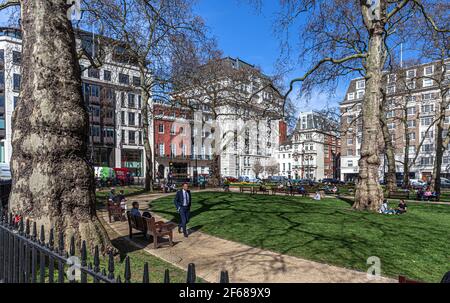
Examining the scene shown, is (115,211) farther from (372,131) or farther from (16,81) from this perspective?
(16,81)

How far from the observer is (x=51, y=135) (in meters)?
5.88

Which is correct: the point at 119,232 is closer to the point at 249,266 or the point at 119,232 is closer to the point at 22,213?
the point at 22,213

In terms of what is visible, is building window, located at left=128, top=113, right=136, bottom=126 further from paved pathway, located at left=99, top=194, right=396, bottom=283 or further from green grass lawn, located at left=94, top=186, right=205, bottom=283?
green grass lawn, located at left=94, top=186, right=205, bottom=283

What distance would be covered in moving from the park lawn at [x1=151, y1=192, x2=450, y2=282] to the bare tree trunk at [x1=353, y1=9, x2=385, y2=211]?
10.6 ft

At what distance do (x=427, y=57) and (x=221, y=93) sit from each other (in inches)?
717

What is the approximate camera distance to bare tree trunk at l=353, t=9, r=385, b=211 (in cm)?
1539

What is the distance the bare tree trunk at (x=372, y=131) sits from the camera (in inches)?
606

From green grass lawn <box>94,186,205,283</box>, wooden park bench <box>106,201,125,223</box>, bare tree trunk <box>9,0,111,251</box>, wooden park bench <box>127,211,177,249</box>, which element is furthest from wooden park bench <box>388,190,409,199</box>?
bare tree trunk <box>9,0,111,251</box>

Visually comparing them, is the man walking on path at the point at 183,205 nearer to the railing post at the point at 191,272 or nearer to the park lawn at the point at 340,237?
the park lawn at the point at 340,237
